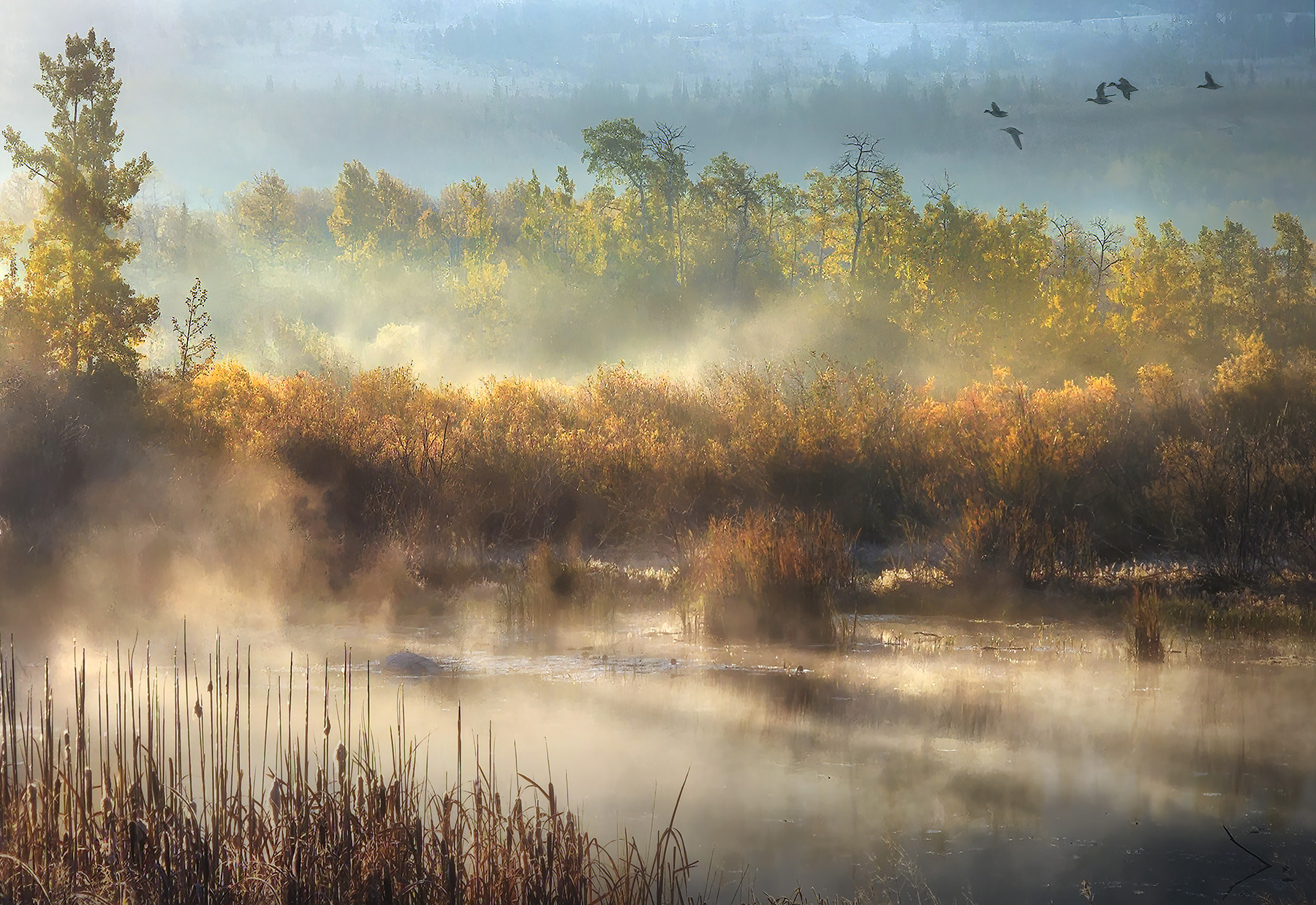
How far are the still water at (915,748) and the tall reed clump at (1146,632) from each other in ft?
0.52

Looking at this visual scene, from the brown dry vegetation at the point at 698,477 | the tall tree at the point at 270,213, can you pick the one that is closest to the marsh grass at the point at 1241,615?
the brown dry vegetation at the point at 698,477

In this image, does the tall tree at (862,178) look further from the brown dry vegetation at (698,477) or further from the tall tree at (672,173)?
the brown dry vegetation at (698,477)

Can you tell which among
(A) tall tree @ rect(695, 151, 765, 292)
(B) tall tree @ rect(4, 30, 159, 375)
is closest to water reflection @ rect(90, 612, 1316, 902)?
(B) tall tree @ rect(4, 30, 159, 375)

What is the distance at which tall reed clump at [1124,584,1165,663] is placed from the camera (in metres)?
9.91

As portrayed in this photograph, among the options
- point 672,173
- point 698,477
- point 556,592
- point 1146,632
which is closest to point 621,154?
point 672,173

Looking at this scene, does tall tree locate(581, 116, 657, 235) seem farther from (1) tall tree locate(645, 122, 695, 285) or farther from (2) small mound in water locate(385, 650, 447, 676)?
(2) small mound in water locate(385, 650, 447, 676)

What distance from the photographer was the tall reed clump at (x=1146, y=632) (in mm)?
9906

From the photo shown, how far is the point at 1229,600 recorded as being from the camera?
11758mm

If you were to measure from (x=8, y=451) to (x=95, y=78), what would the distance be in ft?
31.1

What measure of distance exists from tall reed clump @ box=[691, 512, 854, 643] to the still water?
43 cm

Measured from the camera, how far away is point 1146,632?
10.0 metres

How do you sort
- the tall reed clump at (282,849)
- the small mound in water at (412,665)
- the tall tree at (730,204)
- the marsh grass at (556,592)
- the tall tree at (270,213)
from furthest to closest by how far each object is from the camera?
1. the tall tree at (270,213)
2. the tall tree at (730,204)
3. the marsh grass at (556,592)
4. the small mound in water at (412,665)
5. the tall reed clump at (282,849)

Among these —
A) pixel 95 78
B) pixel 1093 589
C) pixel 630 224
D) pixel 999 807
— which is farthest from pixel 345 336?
pixel 999 807

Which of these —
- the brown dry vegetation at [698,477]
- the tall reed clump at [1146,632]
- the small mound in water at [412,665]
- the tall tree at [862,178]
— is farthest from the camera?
the tall tree at [862,178]
